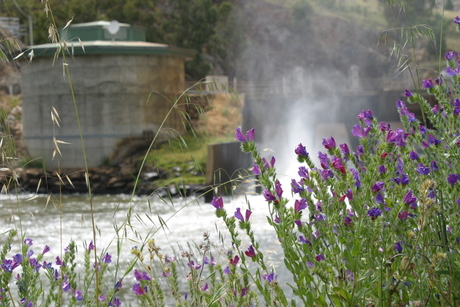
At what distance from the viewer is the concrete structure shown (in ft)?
68.1

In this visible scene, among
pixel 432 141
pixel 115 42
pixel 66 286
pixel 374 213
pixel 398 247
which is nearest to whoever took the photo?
pixel 374 213

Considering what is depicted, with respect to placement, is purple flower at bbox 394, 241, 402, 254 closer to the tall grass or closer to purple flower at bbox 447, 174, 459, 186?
the tall grass

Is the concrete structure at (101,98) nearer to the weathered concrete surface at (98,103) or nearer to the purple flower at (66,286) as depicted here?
the weathered concrete surface at (98,103)

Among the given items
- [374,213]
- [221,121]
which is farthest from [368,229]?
[221,121]

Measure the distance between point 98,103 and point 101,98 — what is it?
0.18 meters

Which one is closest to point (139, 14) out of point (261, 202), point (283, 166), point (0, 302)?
point (283, 166)

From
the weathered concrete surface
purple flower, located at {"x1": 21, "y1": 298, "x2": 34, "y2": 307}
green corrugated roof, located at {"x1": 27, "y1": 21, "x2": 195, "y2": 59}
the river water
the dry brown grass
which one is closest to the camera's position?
purple flower, located at {"x1": 21, "y1": 298, "x2": 34, "y2": 307}

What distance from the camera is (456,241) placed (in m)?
2.12

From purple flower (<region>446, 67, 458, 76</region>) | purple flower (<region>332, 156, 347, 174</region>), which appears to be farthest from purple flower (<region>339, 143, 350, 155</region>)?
purple flower (<region>446, 67, 458, 76</region>)

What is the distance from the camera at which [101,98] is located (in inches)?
829

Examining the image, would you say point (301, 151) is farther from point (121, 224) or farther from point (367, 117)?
point (121, 224)

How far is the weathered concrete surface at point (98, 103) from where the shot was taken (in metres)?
20.7

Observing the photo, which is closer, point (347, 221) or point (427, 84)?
point (347, 221)

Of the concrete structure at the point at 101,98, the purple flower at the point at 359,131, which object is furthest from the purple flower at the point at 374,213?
the concrete structure at the point at 101,98
